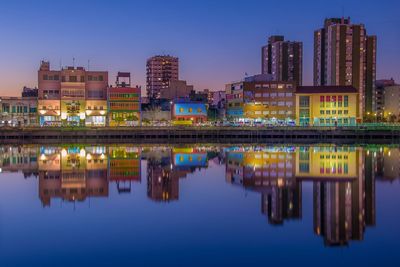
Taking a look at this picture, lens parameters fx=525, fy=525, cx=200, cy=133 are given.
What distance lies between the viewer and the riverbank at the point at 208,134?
8044 cm

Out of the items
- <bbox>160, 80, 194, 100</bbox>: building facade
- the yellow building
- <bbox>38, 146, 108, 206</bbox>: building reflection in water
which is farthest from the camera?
<bbox>160, 80, 194, 100</bbox>: building facade

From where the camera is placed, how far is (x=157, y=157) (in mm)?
48438

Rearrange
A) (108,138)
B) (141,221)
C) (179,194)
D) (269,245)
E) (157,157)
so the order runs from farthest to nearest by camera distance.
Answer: (108,138)
(157,157)
(179,194)
(141,221)
(269,245)

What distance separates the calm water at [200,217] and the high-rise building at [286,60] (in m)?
113

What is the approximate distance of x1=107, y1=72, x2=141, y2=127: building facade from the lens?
94.1 m

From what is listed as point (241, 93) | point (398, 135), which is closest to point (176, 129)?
point (241, 93)

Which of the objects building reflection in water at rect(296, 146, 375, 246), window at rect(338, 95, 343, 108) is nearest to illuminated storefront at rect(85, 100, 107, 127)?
window at rect(338, 95, 343, 108)

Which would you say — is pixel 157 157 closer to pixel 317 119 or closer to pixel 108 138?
pixel 108 138

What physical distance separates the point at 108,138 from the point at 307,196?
60558 millimetres

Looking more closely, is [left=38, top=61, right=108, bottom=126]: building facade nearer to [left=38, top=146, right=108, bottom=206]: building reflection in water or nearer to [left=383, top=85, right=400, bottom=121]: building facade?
[left=38, top=146, right=108, bottom=206]: building reflection in water

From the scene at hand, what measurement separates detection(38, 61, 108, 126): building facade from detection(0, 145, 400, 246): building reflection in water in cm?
4197

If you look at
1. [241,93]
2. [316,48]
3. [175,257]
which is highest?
Result: [316,48]

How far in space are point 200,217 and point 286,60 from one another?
131284 mm

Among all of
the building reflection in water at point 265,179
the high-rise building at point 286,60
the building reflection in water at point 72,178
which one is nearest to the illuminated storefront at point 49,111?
the building reflection in water at point 265,179
